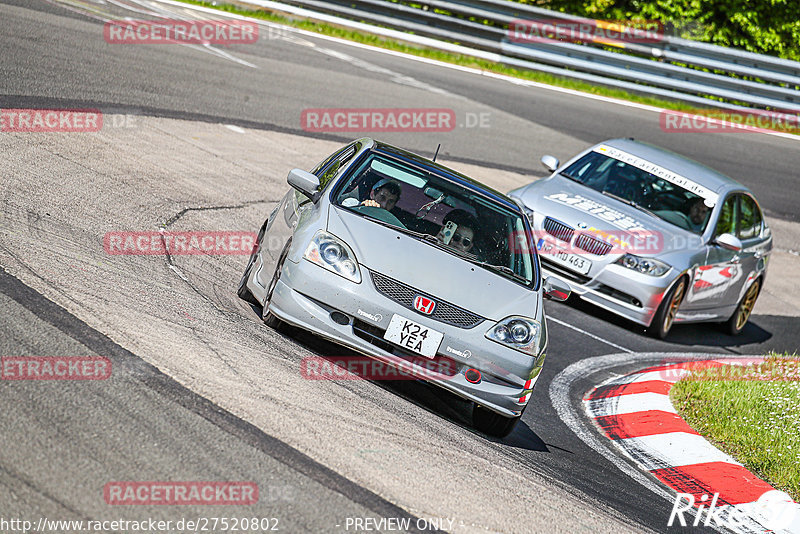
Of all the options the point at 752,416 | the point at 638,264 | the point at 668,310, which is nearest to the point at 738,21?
the point at 668,310

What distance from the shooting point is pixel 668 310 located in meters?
10.6

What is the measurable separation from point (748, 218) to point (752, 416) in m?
4.49

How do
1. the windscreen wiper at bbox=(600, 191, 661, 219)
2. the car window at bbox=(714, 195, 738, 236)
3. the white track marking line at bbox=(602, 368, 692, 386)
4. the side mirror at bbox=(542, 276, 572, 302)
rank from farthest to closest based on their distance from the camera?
the car window at bbox=(714, 195, 738, 236) < the windscreen wiper at bbox=(600, 191, 661, 219) < the white track marking line at bbox=(602, 368, 692, 386) < the side mirror at bbox=(542, 276, 572, 302)

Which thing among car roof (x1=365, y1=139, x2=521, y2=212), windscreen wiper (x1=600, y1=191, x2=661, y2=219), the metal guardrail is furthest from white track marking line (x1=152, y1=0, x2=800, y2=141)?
car roof (x1=365, y1=139, x2=521, y2=212)

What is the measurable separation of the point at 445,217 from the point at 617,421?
2.20 meters

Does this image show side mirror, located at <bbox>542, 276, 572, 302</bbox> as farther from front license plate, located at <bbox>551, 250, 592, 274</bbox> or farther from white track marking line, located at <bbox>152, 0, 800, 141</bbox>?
white track marking line, located at <bbox>152, 0, 800, 141</bbox>

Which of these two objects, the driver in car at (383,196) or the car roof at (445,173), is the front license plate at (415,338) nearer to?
the driver in car at (383,196)

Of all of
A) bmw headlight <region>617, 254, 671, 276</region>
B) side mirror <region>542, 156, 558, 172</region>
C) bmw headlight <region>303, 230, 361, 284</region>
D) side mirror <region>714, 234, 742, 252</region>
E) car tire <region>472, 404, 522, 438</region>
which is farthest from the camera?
side mirror <region>542, 156, 558, 172</region>

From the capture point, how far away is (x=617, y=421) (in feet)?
26.3

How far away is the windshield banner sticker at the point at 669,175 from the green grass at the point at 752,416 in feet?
8.09

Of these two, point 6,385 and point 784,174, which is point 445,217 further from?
point 784,174

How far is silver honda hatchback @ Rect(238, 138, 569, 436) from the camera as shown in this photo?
636 centimetres

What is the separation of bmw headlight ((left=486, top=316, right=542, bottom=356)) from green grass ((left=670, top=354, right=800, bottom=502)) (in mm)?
2088

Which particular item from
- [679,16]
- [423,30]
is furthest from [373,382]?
[679,16]
